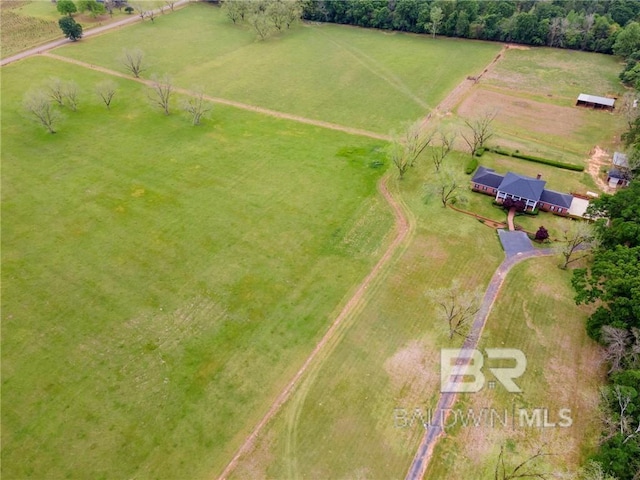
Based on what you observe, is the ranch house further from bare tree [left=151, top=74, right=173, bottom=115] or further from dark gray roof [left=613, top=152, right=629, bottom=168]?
bare tree [left=151, top=74, right=173, bottom=115]

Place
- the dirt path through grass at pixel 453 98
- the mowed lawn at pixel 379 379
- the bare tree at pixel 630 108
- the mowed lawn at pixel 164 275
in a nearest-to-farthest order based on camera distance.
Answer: the mowed lawn at pixel 379 379 < the mowed lawn at pixel 164 275 < the bare tree at pixel 630 108 < the dirt path through grass at pixel 453 98

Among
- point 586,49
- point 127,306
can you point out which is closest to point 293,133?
point 127,306

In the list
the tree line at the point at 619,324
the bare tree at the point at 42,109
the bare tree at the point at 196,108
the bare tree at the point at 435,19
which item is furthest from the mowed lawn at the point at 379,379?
the bare tree at the point at 435,19

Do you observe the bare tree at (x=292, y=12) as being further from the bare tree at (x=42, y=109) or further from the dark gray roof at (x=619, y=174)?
the dark gray roof at (x=619, y=174)

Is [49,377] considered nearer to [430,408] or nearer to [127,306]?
[127,306]

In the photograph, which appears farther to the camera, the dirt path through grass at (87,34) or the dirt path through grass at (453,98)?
the dirt path through grass at (87,34)

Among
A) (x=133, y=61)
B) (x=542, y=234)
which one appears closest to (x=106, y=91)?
(x=133, y=61)

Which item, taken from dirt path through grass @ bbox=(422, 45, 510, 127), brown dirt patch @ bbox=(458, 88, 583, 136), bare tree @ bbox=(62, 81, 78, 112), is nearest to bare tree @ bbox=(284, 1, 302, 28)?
dirt path through grass @ bbox=(422, 45, 510, 127)
